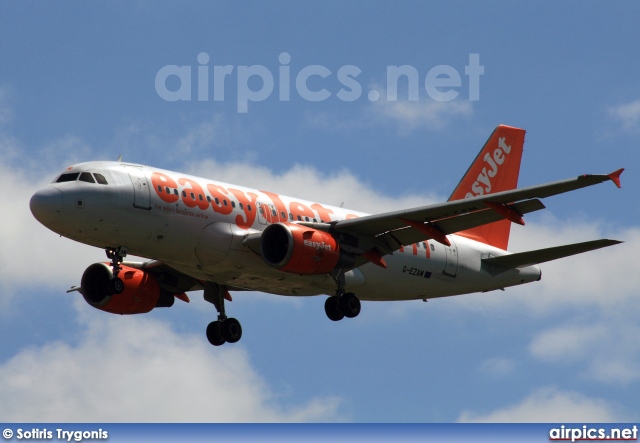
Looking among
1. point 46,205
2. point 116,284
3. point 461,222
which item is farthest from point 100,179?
point 461,222

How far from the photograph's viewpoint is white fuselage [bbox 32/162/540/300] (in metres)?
44.1

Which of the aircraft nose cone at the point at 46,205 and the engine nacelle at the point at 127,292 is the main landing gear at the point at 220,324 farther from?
the aircraft nose cone at the point at 46,205

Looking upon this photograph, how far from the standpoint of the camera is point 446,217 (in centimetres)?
4759

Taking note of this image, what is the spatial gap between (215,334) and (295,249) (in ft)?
29.3

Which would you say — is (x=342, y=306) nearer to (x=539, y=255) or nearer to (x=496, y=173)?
(x=539, y=255)

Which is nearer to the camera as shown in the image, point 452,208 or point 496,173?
point 452,208

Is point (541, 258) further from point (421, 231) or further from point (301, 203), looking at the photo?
point (301, 203)

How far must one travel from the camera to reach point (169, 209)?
148 feet

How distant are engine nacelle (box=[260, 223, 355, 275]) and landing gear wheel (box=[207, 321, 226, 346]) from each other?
25.8ft

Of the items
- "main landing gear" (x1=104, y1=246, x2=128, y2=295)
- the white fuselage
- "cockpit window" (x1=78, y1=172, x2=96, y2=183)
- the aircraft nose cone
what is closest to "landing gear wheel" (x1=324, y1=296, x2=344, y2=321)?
the white fuselage

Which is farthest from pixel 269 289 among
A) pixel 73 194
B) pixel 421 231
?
pixel 73 194

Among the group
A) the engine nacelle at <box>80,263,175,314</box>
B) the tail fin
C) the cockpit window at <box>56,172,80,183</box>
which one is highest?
the tail fin

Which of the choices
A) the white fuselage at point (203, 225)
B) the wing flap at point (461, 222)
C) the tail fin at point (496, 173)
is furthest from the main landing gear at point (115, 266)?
the tail fin at point (496, 173)

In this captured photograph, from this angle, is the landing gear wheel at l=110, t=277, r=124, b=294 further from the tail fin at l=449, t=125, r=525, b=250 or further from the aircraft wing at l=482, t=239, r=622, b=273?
the tail fin at l=449, t=125, r=525, b=250
